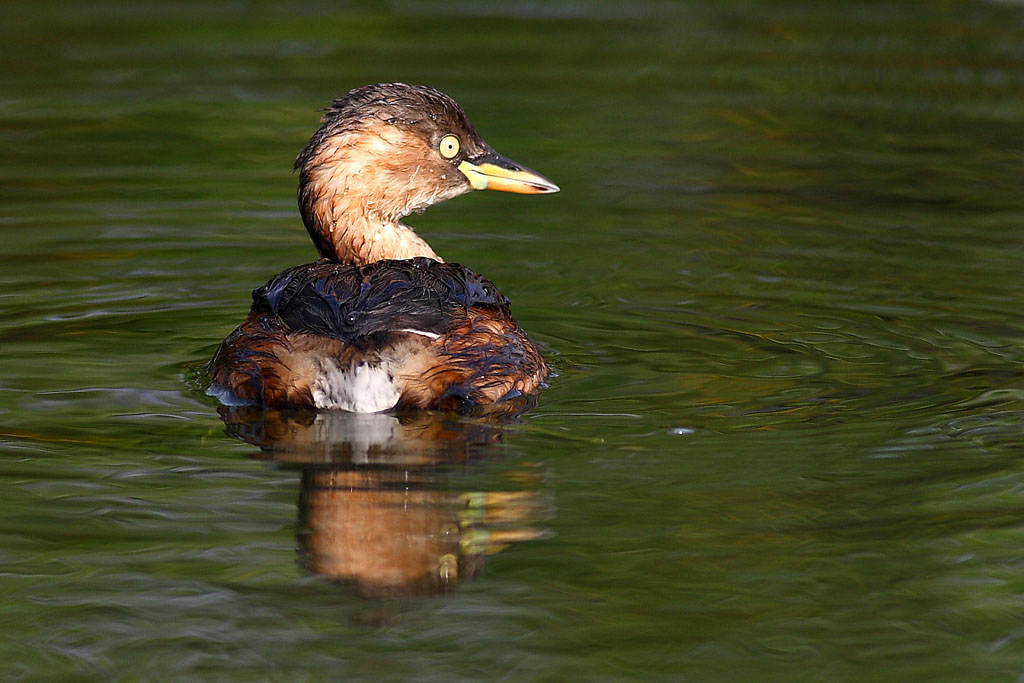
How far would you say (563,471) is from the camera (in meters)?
5.04

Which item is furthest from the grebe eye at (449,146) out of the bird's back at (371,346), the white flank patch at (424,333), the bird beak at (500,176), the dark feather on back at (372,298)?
the white flank patch at (424,333)

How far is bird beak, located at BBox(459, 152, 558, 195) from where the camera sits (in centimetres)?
703

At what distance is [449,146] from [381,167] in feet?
1.17

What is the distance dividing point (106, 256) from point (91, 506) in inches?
130

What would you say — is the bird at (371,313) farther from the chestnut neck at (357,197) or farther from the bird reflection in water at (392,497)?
the bird reflection in water at (392,497)

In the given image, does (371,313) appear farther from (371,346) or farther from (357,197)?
Result: (357,197)

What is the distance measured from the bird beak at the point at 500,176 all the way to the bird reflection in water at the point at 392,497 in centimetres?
172

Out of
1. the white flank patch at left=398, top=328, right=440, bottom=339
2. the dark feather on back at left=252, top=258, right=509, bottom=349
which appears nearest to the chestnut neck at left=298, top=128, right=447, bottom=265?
the dark feather on back at left=252, top=258, right=509, bottom=349

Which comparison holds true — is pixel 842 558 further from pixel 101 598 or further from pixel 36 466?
pixel 36 466

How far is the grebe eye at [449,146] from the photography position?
6.88 meters

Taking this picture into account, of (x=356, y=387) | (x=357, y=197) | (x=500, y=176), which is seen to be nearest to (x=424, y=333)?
(x=356, y=387)

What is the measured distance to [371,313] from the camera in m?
5.54

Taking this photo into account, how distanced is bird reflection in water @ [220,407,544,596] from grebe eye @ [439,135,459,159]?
1.67 meters

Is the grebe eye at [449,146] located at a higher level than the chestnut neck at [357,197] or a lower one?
higher
